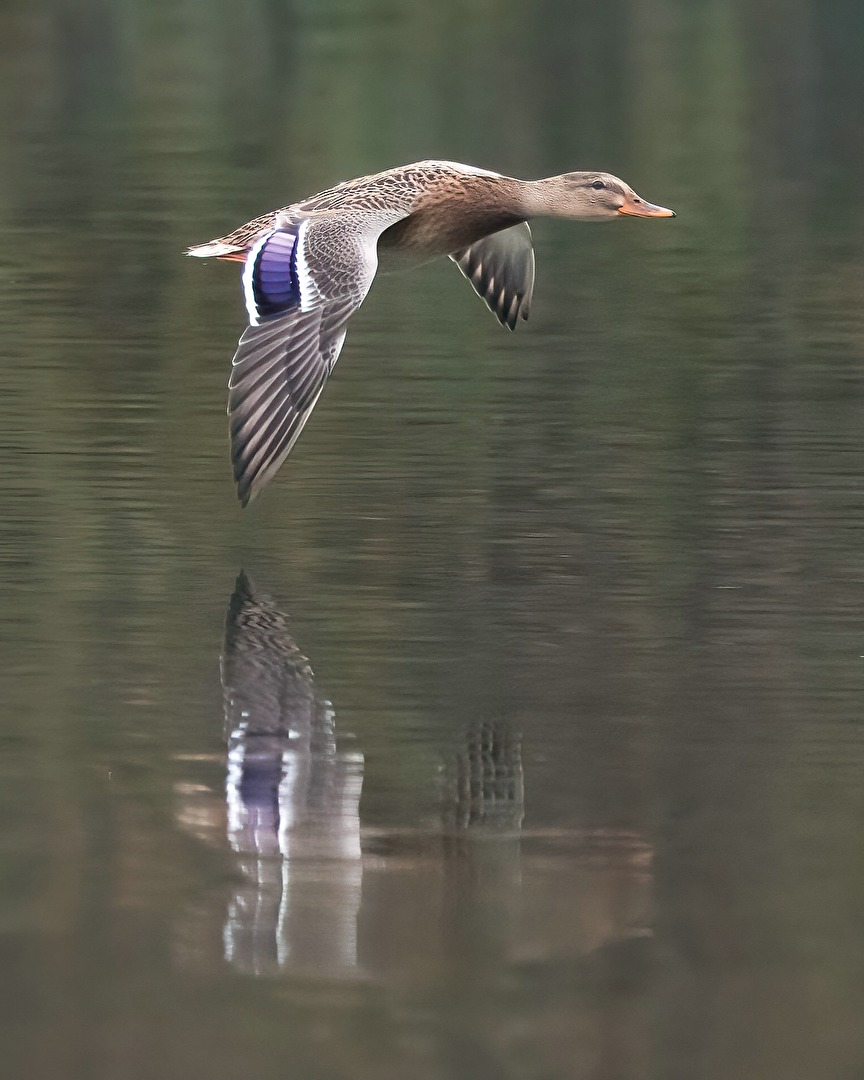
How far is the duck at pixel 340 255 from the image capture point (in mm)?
9242

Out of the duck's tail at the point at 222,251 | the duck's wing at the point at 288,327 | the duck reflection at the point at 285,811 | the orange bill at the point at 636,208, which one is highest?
the orange bill at the point at 636,208

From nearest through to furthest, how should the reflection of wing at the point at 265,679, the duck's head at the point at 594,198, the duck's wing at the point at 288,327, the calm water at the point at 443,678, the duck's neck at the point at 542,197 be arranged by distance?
the calm water at the point at 443,678
the reflection of wing at the point at 265,679
the duck's wing at the point at 288,327
the duck's neck at the point at 542,197
the duck's head at the point at 594,198

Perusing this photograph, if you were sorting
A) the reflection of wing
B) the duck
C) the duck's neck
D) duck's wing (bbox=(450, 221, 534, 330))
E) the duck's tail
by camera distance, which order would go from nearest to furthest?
1. the reflection of wing
2. the duck
3. the duck's tail
4. the duck's neck
5. duck's wing (bbox=(450, 221, 534, 330))

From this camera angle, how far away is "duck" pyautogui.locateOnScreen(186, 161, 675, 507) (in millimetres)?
9242

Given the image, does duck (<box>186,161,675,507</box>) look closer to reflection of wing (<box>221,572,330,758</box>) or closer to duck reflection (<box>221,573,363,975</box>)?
reflection of wing (<box>221,572,330,758</box>)

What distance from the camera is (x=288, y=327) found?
9.61 metres

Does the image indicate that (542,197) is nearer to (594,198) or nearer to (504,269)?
(594,198)

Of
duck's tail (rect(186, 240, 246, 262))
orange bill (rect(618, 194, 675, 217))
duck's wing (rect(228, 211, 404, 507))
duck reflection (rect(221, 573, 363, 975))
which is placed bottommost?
duck reflection (rect(221, 573, 363, 975))

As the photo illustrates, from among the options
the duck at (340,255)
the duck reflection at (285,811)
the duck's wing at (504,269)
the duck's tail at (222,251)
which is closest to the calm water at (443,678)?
the duck reflection at (285,811)

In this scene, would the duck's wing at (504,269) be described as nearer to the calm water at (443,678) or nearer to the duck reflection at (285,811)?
the calm water at (443,678)

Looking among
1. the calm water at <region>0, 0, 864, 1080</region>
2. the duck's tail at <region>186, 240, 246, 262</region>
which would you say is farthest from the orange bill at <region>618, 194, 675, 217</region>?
the duck's tail at <region>186, 240, 246, 262</region>

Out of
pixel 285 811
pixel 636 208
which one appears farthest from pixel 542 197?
pixel 285 811

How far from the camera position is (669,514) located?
1020 centimetres

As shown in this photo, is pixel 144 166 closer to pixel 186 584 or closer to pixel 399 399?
pixel 399 399
